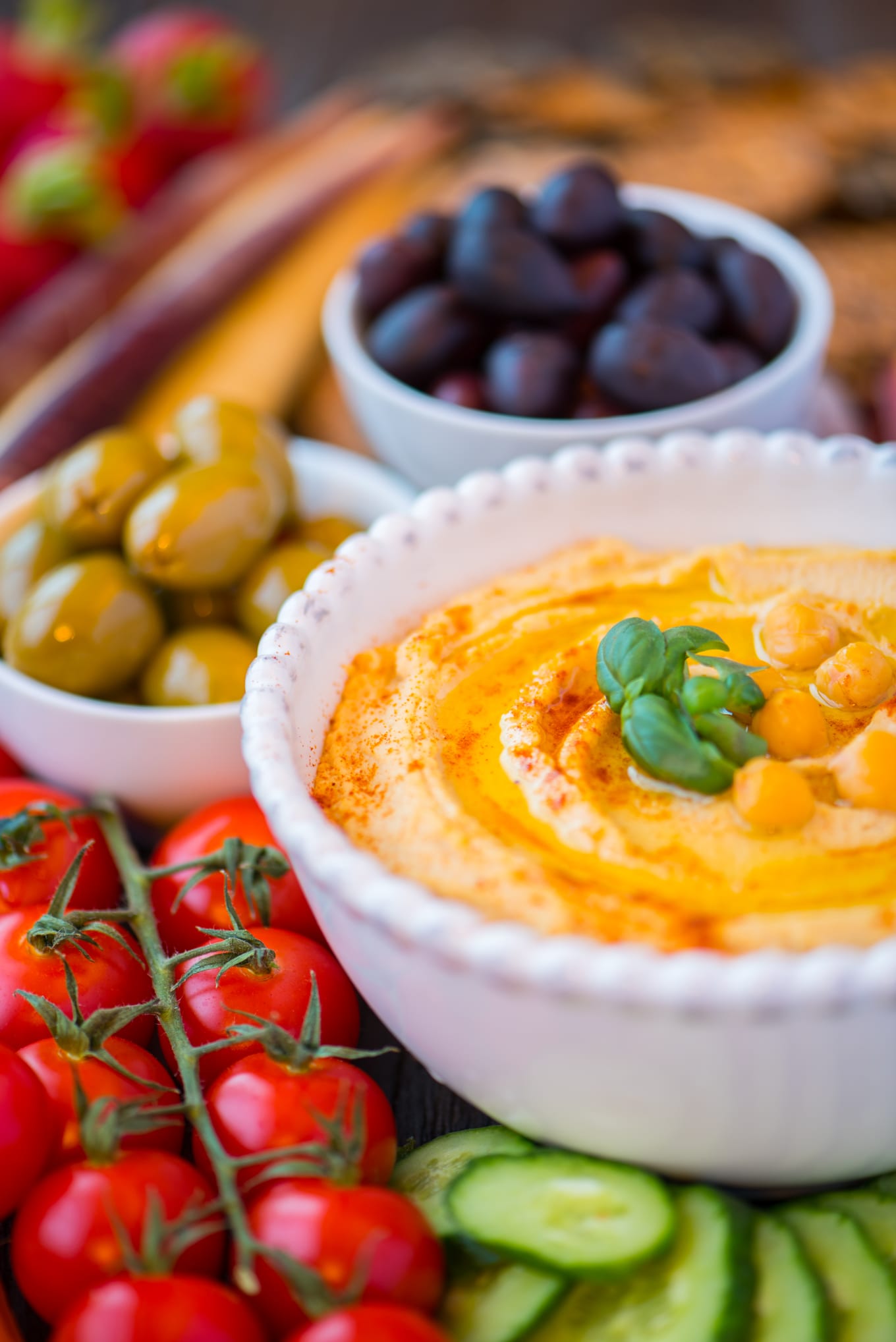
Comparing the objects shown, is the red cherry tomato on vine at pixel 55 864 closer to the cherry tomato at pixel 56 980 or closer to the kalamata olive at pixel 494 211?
the cherry tomato at pixel 56 980

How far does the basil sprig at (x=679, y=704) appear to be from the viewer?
5.64 feet

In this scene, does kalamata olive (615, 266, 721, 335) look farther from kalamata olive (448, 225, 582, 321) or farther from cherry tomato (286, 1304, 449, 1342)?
cherry tomato (286, 1304, 449, 1342)

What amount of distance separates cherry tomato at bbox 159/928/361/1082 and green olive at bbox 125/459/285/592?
0.77 metres

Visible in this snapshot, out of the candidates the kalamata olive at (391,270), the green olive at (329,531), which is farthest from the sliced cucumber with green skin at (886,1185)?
the kalamata olive at (391,270)

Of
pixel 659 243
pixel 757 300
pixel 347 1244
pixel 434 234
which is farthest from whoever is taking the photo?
pixel 434 234

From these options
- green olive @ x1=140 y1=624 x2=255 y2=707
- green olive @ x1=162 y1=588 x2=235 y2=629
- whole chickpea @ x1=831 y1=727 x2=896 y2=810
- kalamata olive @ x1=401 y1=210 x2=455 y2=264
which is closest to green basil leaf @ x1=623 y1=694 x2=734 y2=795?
whole chickpea @ x1=831 y1=727 x2=896 y2=810

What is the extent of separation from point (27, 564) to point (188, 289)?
1.57m

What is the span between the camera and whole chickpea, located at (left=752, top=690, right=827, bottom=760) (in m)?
1.77

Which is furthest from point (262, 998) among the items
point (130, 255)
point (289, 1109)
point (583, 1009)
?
point (130, 255)

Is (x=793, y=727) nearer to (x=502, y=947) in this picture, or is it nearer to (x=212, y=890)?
(x=502, y=947)

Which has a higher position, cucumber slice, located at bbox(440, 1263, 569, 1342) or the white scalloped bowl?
the white scalloped bowl

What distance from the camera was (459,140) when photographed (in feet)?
16.3

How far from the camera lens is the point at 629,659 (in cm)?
181

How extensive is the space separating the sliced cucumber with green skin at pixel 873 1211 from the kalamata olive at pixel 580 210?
2.05m
